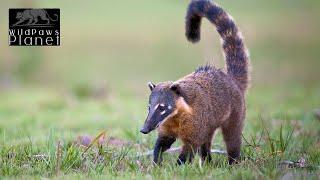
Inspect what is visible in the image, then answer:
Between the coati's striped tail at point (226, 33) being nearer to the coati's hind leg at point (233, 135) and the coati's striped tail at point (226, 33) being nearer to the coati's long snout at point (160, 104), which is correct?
the coati's hind leg at point (233, 135)

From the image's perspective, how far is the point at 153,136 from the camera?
946cm

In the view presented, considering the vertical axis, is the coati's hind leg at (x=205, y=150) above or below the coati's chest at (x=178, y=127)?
below

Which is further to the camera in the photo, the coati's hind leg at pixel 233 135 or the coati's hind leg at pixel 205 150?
the coati's hind leg at pixel 205 150

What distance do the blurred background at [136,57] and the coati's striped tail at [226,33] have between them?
5.12 metres

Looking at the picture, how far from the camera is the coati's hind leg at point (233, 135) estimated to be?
8.24 m

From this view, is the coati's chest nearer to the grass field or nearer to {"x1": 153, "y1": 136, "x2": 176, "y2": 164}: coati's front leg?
{"x1": 153, "y1": 136, "x2": 176, "y2": 164}: coati's front leg

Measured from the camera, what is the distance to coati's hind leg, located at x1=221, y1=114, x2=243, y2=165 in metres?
8.24

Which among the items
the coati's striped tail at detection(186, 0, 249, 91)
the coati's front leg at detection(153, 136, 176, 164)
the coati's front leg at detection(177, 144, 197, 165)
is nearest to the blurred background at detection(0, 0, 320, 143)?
the coati's striped tail at detection(186, 0, 249, 91)

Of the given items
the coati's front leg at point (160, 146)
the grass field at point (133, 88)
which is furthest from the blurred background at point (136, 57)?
the coati's front leg at point (160, 146)

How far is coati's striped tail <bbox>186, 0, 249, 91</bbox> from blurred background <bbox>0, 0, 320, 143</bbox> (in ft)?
16.8

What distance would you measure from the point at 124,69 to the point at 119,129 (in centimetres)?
1078

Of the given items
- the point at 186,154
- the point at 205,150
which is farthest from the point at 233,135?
the point at 186,154

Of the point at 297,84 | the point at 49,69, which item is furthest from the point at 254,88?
the point at 49,69

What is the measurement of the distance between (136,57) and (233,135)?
14968 millimetres
